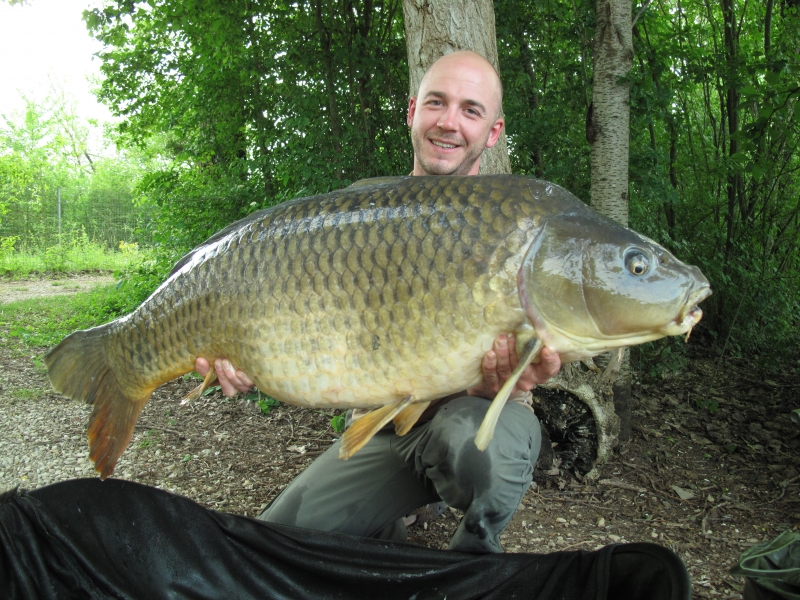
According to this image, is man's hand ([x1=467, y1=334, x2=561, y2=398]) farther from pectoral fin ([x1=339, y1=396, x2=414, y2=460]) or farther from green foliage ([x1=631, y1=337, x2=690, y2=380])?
green foliage ([x1=631, y1=337, x2=690, y2=380])

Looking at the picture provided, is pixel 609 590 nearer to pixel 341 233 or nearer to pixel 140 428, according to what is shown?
pixel 341 233

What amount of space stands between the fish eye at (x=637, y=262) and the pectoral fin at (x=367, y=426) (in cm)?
45

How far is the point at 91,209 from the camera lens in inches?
497

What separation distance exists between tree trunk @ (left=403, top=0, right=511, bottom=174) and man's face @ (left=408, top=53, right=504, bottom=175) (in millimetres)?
410

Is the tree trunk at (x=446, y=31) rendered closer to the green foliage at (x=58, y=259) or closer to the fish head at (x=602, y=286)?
the fish head at (x=602, y=286)

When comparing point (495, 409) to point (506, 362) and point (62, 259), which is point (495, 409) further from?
point (62, 259)

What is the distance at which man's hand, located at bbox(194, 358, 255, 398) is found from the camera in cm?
136

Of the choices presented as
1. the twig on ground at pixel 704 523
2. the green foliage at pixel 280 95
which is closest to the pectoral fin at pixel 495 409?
the twig on ground at pixel 704 523

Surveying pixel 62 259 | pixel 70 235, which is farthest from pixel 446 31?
pixel 70 235

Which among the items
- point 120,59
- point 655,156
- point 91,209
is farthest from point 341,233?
point 91,209

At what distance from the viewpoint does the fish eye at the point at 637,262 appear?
1.10m

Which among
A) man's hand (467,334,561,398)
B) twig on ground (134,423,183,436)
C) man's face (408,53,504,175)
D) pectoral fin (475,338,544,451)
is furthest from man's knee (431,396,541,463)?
twig on ground (134,423,183,436)

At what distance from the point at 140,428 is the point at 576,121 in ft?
9.96

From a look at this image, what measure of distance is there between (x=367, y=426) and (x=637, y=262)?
1.88 ft
